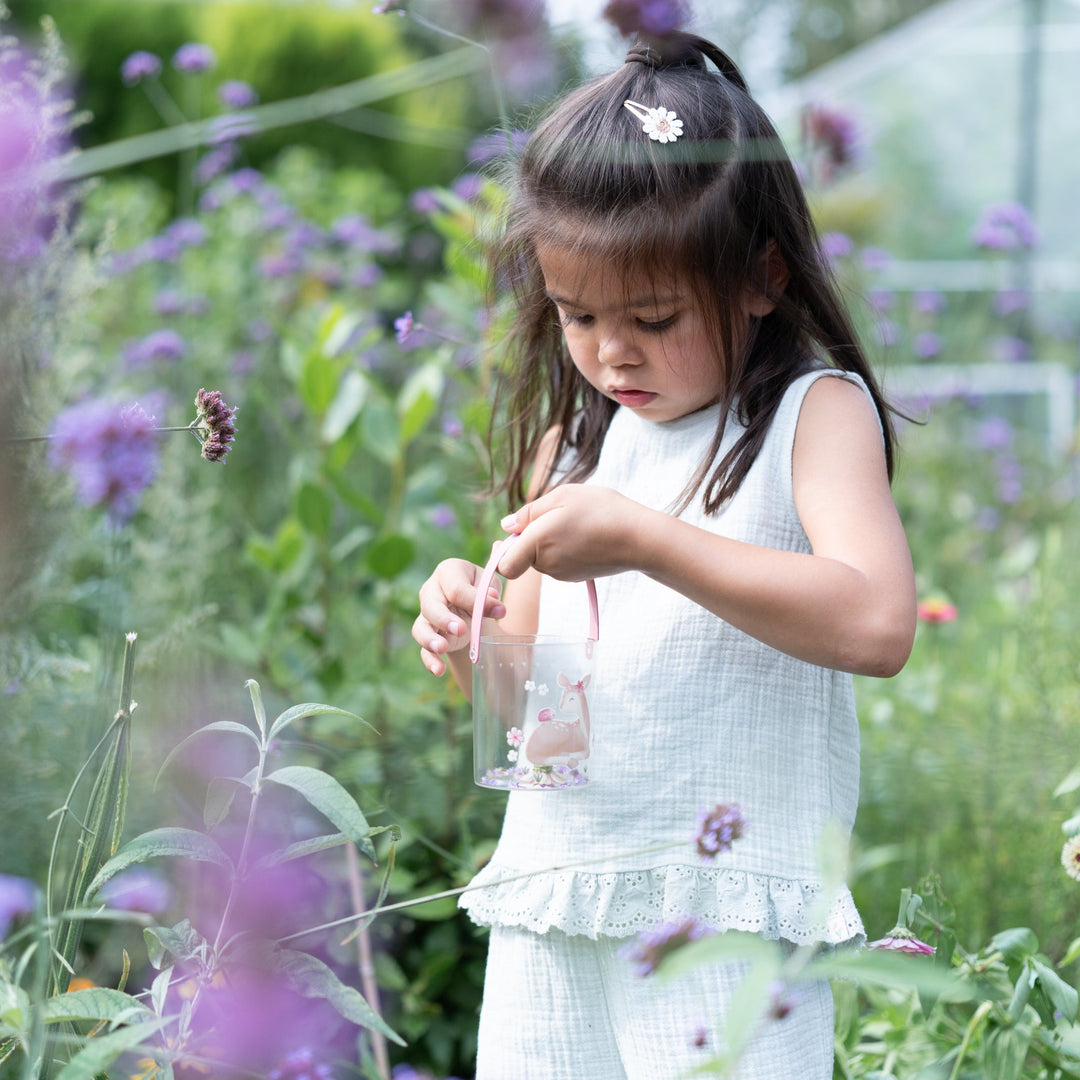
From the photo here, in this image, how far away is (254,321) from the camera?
306 cm

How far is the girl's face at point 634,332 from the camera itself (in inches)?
39.7

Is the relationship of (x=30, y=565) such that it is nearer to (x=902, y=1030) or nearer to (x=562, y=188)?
(x=562, y=188)

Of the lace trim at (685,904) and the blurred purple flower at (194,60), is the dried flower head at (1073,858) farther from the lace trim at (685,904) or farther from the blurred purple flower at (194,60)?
the blurred purple flower at (194,60)

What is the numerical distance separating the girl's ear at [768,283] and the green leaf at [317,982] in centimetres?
61

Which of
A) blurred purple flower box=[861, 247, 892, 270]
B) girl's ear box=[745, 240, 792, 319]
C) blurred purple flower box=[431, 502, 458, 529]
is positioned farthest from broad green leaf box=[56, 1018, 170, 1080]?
blurred purple flower box=[861, 247, 892, 270]

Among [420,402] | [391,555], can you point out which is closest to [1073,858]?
[391,555]

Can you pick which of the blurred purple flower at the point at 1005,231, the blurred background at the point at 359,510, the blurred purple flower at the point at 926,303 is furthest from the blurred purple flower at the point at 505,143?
the blurred purple flower at the point at 926,303

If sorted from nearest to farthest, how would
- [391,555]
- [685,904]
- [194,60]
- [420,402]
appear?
[685,904]
[391,555]
[420,402]
[194,60]

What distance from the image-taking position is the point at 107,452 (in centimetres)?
79

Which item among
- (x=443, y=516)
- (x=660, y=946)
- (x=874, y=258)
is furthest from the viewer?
(x=874, y=258)

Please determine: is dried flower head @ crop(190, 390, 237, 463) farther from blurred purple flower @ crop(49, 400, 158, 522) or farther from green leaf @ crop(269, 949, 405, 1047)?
green leaf @ crop(269, 949, 405, 1047)

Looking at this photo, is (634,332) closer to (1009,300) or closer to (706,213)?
(706,213)

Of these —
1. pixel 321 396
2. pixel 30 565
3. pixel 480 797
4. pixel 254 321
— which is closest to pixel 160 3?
pixel 254 321

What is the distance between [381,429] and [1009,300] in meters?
2.38
